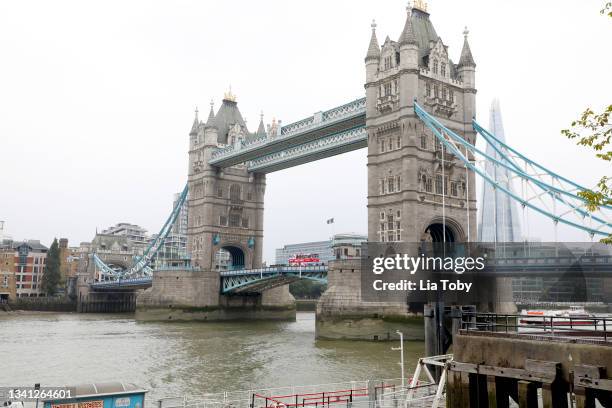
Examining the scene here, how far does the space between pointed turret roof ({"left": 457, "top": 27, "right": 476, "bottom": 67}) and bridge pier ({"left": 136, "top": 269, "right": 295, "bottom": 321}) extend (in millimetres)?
36265

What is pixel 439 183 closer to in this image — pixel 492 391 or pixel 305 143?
pixel 305 143

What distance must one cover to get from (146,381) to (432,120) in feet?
95.6

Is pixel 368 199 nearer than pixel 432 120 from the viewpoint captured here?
No

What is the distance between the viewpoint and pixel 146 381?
2822 cm

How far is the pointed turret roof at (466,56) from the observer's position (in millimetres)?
53562

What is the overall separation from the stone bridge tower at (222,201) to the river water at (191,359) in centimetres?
2458

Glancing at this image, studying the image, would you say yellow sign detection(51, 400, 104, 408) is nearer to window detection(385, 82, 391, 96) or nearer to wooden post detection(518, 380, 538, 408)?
wooden post detection(518, 380, 538, 408)

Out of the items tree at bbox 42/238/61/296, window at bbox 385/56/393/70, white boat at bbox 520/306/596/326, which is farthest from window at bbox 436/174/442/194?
tree at bbox 42/238/61/296

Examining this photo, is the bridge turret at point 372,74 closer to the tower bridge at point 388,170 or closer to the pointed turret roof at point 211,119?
the tower bridge at point 388,170

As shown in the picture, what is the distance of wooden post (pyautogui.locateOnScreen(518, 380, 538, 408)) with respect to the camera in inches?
475

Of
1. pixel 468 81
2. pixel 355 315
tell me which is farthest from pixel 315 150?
pixel 355 315

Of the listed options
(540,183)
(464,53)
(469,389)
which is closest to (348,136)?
(464,53)

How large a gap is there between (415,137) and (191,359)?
24684 millimetres

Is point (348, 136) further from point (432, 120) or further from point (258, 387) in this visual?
point (258, 387)
